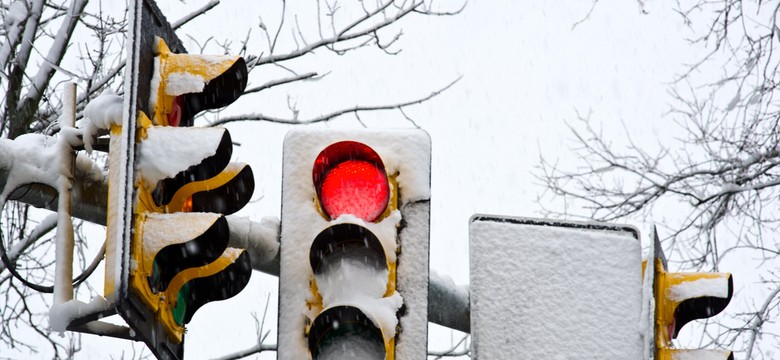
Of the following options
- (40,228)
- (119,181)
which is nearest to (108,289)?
(119,181)

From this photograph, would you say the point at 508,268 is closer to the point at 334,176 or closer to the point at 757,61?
the point at 334,176

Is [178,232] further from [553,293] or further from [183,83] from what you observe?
[553,293]

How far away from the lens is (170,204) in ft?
8.56

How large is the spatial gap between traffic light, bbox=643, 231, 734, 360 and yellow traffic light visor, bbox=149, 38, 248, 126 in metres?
1.43

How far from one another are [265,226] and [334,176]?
23 centimetres

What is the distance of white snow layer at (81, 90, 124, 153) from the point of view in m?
2.56

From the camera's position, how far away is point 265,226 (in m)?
2.77

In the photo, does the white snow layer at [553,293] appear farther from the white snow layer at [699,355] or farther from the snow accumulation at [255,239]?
the snow accumulation at [255,239]

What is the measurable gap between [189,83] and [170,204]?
29 centimetres

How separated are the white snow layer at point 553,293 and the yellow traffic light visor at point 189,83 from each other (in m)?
0.82

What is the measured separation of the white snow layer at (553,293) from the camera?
3002 mm

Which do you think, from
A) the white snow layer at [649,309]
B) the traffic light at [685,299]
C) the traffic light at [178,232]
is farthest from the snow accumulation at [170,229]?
the traffic light at [685,299]

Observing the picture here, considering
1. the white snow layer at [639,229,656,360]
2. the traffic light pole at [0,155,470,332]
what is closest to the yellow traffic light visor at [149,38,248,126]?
the traffic light pole at [0,155,470,332]

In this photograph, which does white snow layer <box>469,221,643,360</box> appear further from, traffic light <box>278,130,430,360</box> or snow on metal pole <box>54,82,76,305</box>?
snow on metal pole <box>54,82,76,305</box>
